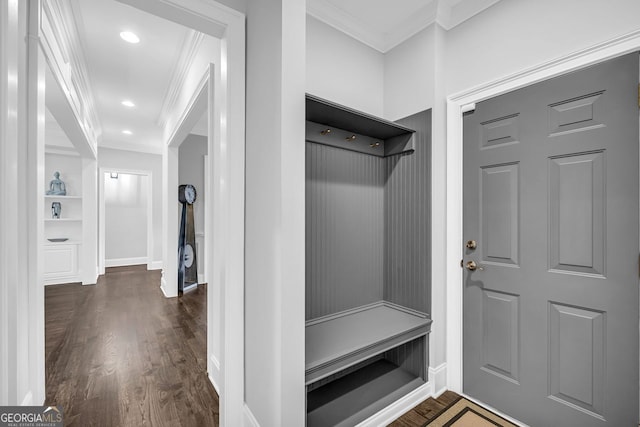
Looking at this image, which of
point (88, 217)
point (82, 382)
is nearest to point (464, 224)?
point (82, 382)

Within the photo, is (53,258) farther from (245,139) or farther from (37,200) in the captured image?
(245,139)

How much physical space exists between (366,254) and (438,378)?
3.24ft

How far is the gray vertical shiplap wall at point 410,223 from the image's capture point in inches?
78.3

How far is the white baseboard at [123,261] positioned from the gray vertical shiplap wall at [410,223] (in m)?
6.97

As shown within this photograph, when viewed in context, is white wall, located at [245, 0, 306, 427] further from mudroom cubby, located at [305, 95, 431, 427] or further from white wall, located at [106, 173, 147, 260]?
white wall, located at [106, 173, 147, 260]

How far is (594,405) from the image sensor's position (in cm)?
143

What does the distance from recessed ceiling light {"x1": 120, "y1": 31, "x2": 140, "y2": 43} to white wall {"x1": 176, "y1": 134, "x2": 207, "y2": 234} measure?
8.77 ft

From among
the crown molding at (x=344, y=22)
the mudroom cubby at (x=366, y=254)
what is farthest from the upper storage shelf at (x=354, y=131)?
the crown molding at (x=344, y=22)

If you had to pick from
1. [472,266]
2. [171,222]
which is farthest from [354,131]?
[171,222]

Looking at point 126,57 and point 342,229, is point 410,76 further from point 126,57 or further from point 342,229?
point 126,57

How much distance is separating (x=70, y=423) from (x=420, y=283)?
93.1 inches

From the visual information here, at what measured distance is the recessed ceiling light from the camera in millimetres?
2402

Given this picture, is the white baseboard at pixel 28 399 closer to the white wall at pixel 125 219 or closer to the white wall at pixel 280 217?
the white wall at pixel 280 217

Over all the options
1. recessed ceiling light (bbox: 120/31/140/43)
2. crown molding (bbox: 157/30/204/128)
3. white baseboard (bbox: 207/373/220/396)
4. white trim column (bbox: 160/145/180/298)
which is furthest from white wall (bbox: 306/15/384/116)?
white trim column (bbox: 160/145/180/298)
